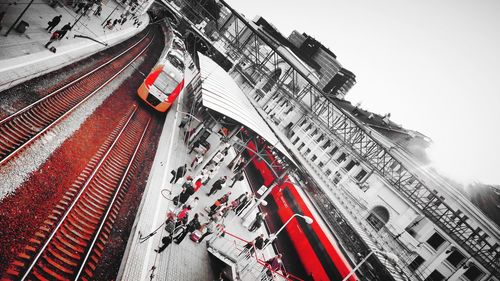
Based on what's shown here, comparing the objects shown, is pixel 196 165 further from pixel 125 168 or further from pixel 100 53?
pixel 100 53

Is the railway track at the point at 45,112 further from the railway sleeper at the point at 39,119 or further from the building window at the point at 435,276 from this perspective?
the building window at the point at 435,276

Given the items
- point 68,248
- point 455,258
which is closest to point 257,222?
point 68,248

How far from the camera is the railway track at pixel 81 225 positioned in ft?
21.8

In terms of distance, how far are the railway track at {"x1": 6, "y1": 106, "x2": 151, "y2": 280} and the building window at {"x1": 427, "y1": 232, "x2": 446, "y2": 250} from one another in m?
27.1

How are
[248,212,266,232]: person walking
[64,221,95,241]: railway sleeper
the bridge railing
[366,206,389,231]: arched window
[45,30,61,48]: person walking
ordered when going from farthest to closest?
[366,206,389,231]: arched window → [248,212,266,232]: person walking → [45,30,61,48]: person walking → the bridge railing → [64,221,95,241]: railway sleeper

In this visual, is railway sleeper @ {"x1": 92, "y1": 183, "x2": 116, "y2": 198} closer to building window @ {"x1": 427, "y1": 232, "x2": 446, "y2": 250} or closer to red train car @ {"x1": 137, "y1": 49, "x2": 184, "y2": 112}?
red train car @ {"x1": 137, "y1": 49, "x2": 184, "y2": 112}

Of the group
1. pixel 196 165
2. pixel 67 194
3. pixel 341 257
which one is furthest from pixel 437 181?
pixel 67 194

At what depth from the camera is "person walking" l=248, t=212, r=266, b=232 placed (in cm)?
1705

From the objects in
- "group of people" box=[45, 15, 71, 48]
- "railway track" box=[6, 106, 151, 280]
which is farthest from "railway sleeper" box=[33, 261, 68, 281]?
"group of people" box=[45, 15, 71, 48]

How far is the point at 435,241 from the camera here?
1003 inches

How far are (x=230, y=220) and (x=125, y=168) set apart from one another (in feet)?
24.8

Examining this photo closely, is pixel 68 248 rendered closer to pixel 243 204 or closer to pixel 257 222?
pixel 257 222

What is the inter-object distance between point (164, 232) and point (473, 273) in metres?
26.8

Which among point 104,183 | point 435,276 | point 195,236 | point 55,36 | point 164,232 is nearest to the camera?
point 104,183
